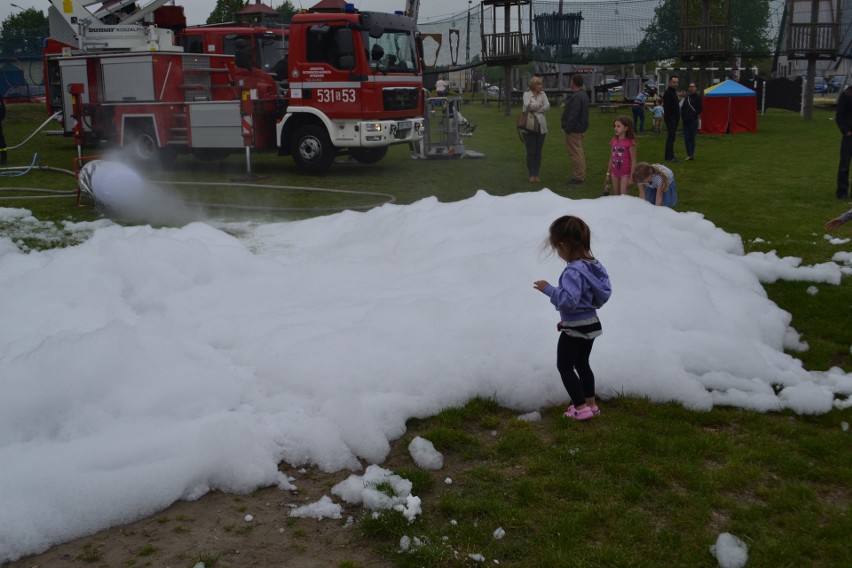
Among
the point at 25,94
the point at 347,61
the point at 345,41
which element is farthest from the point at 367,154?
the point at 25,94

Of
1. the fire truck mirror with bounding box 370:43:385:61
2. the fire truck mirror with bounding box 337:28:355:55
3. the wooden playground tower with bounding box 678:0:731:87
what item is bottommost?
the fire truck mirror with bounding box 370:43:385:61

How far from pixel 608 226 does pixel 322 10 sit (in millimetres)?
11520

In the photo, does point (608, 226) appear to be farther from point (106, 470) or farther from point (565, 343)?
point (106, 470)

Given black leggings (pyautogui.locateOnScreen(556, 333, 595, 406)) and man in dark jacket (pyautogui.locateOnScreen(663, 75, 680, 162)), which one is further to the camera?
man in dark jacket (pyautogui.locateOnScreen(663, 75, 680, 162))

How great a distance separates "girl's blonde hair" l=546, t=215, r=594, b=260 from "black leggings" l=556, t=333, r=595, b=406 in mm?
508

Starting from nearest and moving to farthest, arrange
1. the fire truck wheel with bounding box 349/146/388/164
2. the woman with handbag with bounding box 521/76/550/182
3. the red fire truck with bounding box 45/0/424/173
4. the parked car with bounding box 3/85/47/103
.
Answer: the woman with handbag with bounding box 521/76/550/182 < the red fire truck with bounding box 45/0/424/173 < the fire truck wheel with bounding box 349/146/388/164 < the parked car with bounding box 3/85/47/103

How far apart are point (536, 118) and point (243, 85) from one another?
6675mm

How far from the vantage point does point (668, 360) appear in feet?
18.9

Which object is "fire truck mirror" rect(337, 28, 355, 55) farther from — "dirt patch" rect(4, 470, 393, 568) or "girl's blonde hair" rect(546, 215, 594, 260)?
"dirt patch" rect(4, 470, 393, 568)

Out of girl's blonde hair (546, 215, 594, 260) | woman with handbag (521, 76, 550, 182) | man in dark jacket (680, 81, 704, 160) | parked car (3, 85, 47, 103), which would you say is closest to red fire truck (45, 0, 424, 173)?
woman with handbag (521, 76, 550, 182)

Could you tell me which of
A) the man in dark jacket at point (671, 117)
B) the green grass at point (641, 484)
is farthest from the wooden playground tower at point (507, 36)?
the green grass at point (641, 484)

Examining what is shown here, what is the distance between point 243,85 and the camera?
18.4 meters

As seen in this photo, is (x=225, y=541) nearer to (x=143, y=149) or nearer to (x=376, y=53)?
(x=376, y=53)

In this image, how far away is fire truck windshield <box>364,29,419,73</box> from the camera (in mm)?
17078
